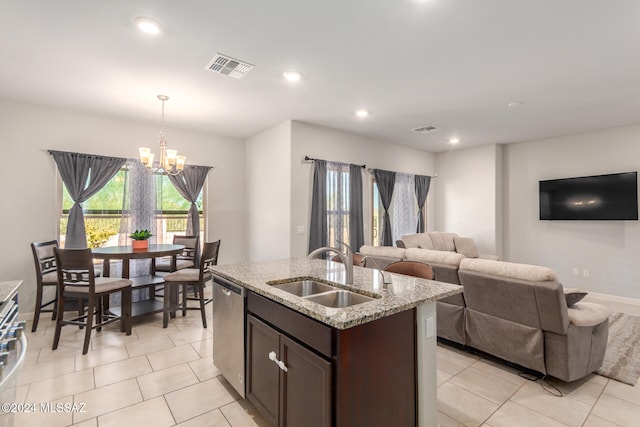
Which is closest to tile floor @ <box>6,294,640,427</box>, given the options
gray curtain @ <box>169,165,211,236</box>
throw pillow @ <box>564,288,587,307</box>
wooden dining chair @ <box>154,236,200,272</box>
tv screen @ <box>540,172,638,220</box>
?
throw pillow @ <box>564,288,587,307</box>

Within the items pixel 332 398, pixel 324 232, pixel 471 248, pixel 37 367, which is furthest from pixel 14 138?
pixel 471 248

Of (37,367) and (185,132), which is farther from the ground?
(185,132)

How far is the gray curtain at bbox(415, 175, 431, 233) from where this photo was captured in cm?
673

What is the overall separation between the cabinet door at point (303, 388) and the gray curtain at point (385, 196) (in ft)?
14.4

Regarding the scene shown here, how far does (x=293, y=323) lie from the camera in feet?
5.53

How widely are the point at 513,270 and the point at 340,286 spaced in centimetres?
153

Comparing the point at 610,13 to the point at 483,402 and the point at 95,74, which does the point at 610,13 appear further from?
the point at 95,74

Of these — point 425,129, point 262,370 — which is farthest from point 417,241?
point 262,370

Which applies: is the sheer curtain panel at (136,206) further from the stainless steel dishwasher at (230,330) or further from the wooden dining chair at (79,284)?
the stainless steel dishwasher at (230,330)

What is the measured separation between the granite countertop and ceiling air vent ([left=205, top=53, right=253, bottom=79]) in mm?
1839

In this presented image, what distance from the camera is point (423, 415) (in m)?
1.77

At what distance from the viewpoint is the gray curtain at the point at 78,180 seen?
4.10m

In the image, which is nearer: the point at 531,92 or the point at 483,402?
the point at 483,402

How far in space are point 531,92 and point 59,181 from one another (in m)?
6.00
